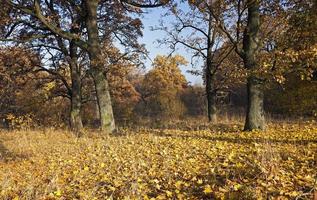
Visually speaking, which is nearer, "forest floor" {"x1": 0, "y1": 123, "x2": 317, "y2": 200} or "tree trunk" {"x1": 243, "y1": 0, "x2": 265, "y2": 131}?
"forest floor" {"x1": 0, "y1": 123, "x2": 317, "y2": 200}

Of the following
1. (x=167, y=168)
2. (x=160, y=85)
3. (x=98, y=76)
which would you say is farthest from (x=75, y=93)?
(x=160, y=85)

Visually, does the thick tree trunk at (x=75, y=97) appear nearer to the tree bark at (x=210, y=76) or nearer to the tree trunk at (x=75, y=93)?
the tree trunk at (x=75, y=93)

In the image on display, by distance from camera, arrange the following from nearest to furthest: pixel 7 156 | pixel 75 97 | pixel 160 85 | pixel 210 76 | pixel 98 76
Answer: pixel 7 156 < pixel 98 76 < pixel 75 97 < pixel 210 76 < pixel 160 85

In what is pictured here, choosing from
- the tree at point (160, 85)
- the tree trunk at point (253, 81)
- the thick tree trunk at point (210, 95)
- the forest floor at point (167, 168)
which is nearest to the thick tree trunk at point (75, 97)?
the forest floor at point (167, 168)

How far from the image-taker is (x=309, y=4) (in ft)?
31.3

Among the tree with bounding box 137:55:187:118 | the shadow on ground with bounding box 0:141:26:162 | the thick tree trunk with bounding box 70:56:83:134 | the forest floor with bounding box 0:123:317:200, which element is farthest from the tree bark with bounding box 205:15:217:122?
the tree with bounding box 137:55:187:118

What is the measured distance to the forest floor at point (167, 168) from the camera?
5246mm

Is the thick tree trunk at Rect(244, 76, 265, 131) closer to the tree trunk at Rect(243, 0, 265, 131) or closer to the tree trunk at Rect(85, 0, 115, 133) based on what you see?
the tree trunk at Rect(243, 0, 265, 131)

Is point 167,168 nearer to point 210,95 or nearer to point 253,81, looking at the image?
point 253,81

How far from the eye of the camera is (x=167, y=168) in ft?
22.7

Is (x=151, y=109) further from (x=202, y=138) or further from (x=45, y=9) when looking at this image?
(x=202, y=138)

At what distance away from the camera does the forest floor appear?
5.25 metres

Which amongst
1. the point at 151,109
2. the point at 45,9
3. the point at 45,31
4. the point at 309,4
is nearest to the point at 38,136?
the point at 45,31

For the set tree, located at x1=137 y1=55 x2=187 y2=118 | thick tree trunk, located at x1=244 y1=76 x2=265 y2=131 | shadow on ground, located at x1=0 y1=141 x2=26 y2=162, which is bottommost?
shadow on ground, located at x1=0 y1=141 x2=26 y2=162
